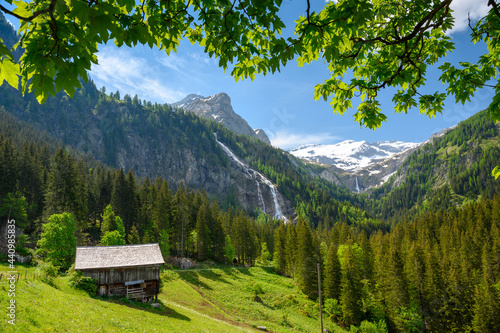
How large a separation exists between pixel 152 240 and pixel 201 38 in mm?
64000

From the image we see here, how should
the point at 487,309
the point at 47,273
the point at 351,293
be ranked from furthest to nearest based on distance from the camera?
the point at 351,293, the point at 487,309, the point at 47,273

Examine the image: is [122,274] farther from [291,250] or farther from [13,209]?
[291,250]

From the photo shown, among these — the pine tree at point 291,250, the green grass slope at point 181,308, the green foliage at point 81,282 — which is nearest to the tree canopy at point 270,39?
the green grass slope at point 181,308

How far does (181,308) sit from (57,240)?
1984 cm

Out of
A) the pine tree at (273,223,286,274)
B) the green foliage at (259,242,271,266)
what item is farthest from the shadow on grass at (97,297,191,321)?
the green foliage at (259,242,271,266)

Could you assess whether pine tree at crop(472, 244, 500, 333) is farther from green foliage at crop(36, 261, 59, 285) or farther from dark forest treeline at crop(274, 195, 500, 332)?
green foliage at crop(36, 261, 59, 285)

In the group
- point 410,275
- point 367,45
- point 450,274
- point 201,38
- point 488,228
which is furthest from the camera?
point 488,228

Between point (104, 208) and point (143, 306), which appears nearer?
point (143, 306)

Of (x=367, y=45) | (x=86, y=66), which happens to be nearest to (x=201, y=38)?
(x=86, y=66)

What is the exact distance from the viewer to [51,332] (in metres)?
11.7

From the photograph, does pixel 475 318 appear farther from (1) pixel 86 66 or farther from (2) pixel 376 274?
(1) pixel 86 66

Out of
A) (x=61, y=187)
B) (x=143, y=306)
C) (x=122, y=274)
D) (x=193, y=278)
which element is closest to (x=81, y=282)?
(x=122, y=274)

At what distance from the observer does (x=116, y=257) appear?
30.3 metres

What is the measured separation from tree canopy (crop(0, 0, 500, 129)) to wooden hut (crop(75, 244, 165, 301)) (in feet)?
99.4
